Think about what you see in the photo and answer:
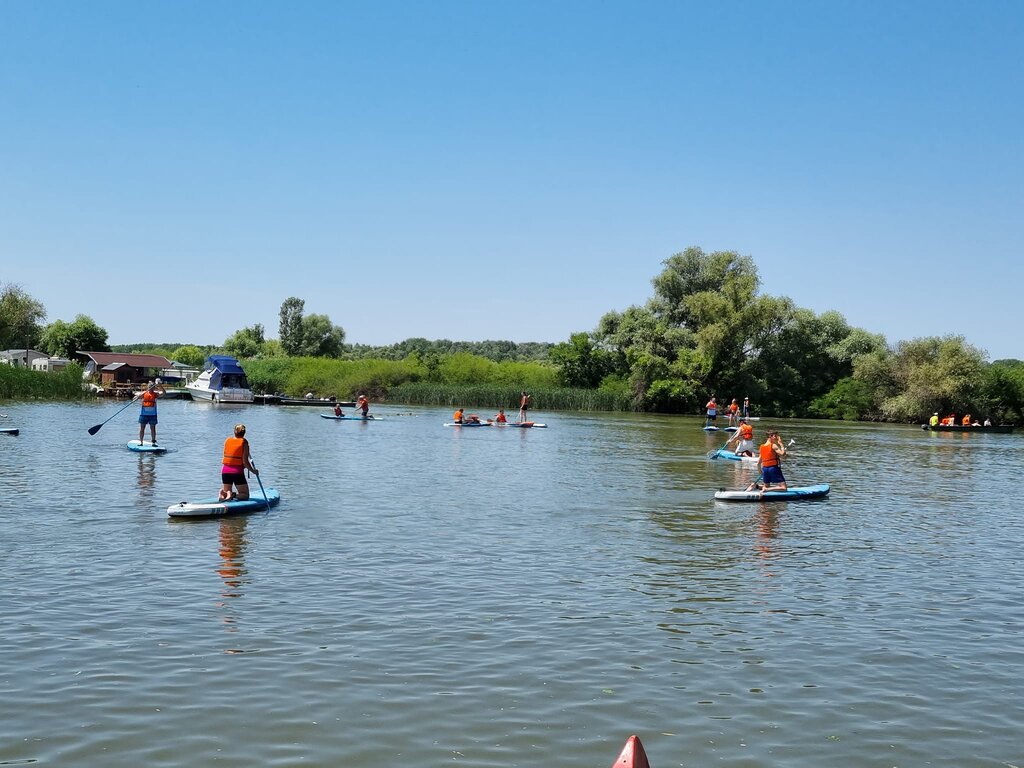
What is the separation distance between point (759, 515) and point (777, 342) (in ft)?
236

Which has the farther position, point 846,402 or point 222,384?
point 846,402

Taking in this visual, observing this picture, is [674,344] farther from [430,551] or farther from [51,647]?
[51,647]

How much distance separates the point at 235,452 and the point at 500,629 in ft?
34.4

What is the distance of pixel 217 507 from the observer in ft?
62.1

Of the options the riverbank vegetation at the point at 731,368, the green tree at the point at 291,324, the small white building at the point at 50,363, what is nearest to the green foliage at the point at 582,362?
the riverbank vegetation at the point at 731,368

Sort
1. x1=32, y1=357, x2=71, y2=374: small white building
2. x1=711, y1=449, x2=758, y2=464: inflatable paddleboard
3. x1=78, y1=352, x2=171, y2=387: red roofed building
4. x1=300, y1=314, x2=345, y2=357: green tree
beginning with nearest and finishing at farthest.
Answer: x1=711, y1=449, x2=758, y2=464: inflatable paddleboard
x1=78, y1=352, x2=171, y2=387: red roofed building
x1=32, y1=357, x2=71, y2=374: small white building
x1=300, y1=314, x2=345, y2=357: green tree

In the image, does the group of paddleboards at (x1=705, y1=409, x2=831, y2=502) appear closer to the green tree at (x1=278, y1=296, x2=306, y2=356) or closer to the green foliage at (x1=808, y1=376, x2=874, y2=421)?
the green foliage at (x1=808, y1=376, x2=874, y2=421)

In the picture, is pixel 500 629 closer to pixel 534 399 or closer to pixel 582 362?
pixel 534 399

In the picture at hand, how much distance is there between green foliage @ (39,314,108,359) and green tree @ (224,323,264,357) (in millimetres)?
19335

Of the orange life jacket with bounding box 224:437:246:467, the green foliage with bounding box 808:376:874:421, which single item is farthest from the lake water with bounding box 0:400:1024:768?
the green foliage with bounding box 808:376:874:421

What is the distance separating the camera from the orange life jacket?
778 inches

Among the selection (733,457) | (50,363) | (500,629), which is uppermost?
(50,363)

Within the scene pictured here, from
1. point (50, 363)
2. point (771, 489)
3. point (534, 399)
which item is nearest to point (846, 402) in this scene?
point (534, 399)

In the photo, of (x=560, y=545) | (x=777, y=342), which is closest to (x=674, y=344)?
(x=777, y=342)
